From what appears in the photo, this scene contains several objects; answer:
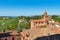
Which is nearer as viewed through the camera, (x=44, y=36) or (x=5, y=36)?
(x=44, y=36)

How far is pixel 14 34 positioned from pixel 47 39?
10017mm

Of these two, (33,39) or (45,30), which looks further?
(45,30)

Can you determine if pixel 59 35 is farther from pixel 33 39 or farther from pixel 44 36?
pixel 33 39

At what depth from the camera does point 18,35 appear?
93.4 ft

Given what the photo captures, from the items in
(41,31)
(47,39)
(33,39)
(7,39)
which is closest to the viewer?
(33,39)

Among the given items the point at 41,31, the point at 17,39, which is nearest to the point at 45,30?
the point at 41,31

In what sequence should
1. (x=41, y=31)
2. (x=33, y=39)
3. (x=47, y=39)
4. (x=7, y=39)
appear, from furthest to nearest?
(x=7, y=39), (x=41, y=31), (x=47, y=39), (x=33, y=39)

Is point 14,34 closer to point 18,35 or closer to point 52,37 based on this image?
point 18,35

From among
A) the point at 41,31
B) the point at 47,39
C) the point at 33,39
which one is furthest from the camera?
the point at 41,31

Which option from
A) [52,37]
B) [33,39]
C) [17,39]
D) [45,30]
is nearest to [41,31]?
[45,30]

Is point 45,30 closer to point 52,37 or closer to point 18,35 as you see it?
point 52,37

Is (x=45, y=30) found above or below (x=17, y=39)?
above

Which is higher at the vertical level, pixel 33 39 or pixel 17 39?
pixel 33 39

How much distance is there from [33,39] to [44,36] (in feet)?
7.33
